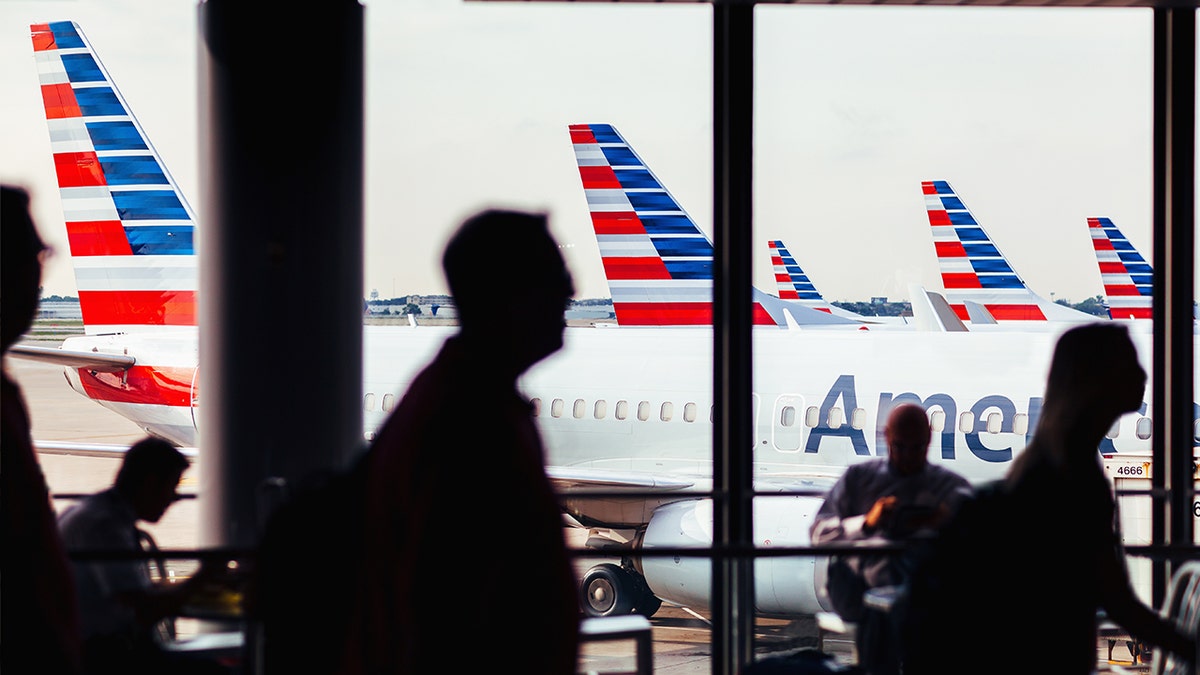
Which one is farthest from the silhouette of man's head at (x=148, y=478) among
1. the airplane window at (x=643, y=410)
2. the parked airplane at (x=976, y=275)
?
the parked airplane at (x=976, y=275)

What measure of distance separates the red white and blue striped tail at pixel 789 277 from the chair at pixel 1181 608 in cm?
2567

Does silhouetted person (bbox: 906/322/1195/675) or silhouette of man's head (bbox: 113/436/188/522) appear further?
silhouette of man's head (bbox: 113/436/188/522)

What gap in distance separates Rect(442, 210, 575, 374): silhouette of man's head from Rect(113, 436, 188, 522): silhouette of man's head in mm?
2097

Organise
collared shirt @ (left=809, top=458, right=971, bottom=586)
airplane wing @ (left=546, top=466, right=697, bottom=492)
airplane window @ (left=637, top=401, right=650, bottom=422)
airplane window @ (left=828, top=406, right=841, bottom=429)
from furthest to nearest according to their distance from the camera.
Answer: airplane window @ (left=637, top=401, right=650, bottom=422) < airplane window @ (left=828, top=406, right=841, bottom=429) < airplane wing @ (left=546, top=466, right=697, bottom=492) < collared shirt @ (left=809, top=458, right=971, bottom=586)

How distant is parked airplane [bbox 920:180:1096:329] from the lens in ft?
70.1

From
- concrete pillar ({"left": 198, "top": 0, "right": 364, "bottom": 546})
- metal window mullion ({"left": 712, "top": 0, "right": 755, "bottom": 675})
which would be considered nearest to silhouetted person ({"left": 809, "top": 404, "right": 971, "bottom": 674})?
metal window mullion ({"left": 712, "top": 0, "right": 755, "bottom": 675})

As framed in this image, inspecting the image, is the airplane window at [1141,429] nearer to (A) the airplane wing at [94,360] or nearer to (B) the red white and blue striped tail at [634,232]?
(B) the red white and blue striped tail at [634,232]

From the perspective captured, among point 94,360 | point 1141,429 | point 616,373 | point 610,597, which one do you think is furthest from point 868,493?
point 94,360

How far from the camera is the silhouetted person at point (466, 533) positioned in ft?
3.99

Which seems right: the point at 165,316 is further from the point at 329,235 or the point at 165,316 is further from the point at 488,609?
the point at 488,609

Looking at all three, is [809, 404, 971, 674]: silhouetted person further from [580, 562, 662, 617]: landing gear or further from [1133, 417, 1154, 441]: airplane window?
[1133, 417, 1154, 441]: airplane window

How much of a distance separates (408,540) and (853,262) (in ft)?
49.5

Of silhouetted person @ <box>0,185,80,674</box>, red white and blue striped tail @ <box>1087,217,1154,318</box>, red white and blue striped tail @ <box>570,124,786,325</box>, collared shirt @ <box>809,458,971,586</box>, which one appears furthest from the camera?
red white and blue striped tail @ <box>1087,217,1154,318</box>

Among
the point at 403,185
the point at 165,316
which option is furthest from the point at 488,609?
the point at 165,316
